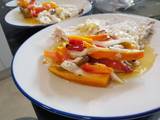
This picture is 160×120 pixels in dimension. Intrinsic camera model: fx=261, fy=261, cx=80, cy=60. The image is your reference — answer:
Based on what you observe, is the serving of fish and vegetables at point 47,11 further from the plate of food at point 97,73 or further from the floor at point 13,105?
the floor at point 13,105

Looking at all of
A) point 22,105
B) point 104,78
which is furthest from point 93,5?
point 22,105

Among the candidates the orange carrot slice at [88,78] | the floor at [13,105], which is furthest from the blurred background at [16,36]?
the orange carrot slice at [88,78]

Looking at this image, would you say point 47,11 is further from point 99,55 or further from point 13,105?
point 13,105

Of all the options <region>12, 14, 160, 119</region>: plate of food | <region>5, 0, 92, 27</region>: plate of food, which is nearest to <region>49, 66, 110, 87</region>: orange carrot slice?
<region>12, 14, 160, 119</region>: plate of food

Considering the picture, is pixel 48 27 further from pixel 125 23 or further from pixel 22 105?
pixel 22 105

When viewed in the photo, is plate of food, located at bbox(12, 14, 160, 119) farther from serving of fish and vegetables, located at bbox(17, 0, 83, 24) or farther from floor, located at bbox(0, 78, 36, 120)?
floor, located at bbox(0, 78, 36, 120)

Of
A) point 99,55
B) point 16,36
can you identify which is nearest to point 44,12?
point 16,36

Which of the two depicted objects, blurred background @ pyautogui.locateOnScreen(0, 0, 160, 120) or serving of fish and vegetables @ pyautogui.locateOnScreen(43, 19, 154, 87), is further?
blurred background @ pyautogui.locateOnScreen(0, 0, 160, 120)
